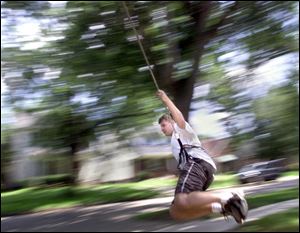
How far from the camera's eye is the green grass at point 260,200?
52.2 ft

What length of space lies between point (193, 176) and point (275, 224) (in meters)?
9.16

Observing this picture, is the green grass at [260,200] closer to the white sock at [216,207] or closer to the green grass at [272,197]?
the green grass at [272,197]

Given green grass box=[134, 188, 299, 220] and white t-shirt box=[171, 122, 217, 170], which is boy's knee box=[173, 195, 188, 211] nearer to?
white t-shirt box=[171, 122, 217, 170]

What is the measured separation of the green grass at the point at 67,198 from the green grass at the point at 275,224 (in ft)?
26.4

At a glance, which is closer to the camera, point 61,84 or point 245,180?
point 245,180

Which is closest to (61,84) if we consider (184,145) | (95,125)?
(95,125)

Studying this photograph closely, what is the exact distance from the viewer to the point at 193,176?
4246mm

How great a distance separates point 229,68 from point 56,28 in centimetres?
377

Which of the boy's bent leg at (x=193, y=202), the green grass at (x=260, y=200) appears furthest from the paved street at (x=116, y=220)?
the boy's bent leg at (x=193, y=202)

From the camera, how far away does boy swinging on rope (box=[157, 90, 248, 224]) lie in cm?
411

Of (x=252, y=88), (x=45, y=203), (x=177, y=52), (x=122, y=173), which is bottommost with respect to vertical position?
(x=45, y=203)

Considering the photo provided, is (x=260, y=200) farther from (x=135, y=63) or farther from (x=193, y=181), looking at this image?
(x=193, y=181)

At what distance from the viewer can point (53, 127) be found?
13.3 metres

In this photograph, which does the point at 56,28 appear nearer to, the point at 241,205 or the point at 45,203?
the point at 241,205
